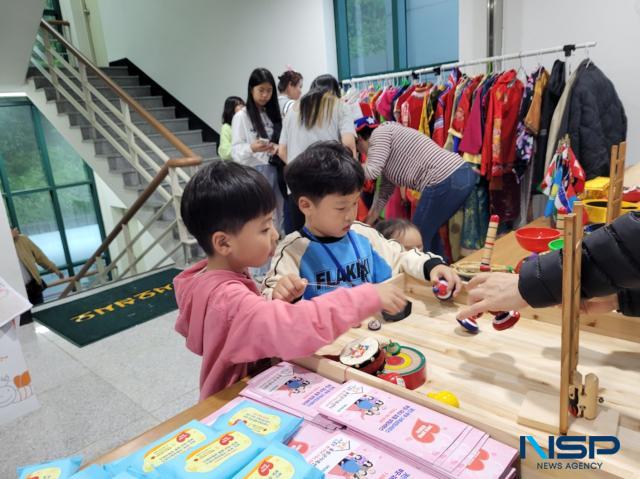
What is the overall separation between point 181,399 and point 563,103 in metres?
2.58

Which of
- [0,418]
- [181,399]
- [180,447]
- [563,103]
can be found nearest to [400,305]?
[180,447]

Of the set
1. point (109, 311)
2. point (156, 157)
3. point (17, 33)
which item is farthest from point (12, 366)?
point (156, 157)

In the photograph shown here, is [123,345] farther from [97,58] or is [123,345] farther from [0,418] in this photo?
[97,58]

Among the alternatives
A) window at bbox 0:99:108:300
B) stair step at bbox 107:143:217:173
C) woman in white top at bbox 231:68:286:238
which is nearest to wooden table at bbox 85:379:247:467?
woman in white top at bbox 231:68:286:238

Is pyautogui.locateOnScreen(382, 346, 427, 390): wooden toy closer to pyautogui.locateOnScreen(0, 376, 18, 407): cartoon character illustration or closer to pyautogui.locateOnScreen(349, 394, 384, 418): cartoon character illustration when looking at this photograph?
pyautogui.locateOnScreen(349, 394, 384, 418): cartoon character illustration

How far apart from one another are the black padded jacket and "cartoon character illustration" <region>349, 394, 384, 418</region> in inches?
12.0

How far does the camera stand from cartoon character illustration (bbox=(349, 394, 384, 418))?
71 cm

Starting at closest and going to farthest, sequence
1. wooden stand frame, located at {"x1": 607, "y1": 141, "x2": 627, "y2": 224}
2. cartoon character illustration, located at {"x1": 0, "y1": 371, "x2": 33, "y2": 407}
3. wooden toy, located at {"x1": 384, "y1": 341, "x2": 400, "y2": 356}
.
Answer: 1. wooden toy, located at {"x1": 384, "y1": 341, "x2": 400, "y2": 356}
2. wooden stand frame, located at {"x1": 607, "y1": 141, "x2": 627, "y2": 224}
3. cartoon character illustration, located at {"x1": 0, "y1": 371, "x2": 33, "y2": 407}

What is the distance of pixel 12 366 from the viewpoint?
207 centimetres

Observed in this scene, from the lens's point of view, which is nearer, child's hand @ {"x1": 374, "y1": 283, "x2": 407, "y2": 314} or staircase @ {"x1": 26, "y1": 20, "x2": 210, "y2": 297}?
child's hand @ {"x1": 374, "y1": 283, "x2": 407, "y2": 314}

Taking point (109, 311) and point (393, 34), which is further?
point (393, 34)

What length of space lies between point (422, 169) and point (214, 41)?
4041 mm

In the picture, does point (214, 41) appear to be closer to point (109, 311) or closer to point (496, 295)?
point (109, 311)

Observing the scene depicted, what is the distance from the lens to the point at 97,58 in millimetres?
7477
